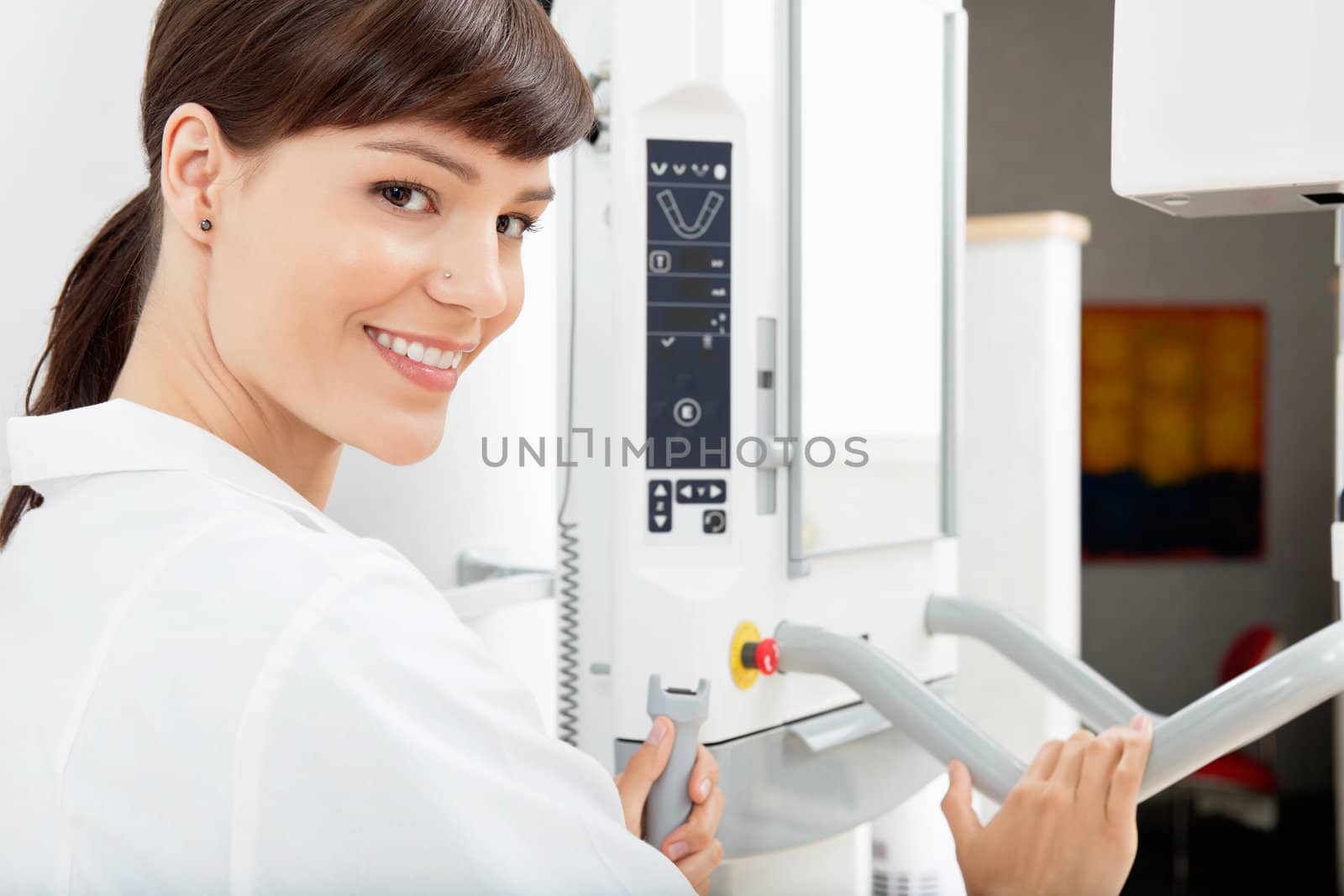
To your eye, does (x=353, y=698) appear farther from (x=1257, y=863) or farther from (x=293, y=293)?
(x=1257, y=863)

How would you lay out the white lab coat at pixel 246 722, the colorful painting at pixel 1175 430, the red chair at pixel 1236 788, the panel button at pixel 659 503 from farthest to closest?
the colorful painting at pixel 1175 430
the red chair at pixel 1236 788
the panel button at pixel 659 503
the white lab coat at pixel 246 722

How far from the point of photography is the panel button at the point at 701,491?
4.31 feet

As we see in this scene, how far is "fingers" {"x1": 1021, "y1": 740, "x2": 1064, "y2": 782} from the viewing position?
1.11m

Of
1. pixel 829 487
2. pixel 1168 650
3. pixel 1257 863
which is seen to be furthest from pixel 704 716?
pixel 1168 650

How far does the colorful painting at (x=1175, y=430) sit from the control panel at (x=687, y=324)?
3.63 metres

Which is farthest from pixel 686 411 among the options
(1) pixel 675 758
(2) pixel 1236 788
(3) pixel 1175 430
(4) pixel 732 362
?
(3) pixel 1175 430

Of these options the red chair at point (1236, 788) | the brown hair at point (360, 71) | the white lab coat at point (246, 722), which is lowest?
the red chair at point (1236, 788)

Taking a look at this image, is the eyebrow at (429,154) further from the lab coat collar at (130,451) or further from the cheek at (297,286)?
the lab coat collar at (130,451)

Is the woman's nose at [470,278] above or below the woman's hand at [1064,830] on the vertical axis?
above

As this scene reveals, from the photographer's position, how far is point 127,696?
640mm

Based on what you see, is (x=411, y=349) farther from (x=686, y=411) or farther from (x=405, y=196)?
(x=686, y=411)

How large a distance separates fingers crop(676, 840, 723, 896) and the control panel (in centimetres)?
32

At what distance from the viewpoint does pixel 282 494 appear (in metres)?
0.82

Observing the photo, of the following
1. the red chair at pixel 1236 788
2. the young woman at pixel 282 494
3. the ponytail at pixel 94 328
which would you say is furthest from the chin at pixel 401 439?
the red chair at pixel 1236 788
